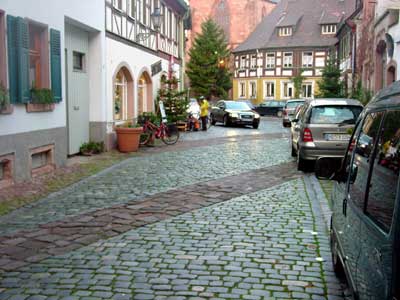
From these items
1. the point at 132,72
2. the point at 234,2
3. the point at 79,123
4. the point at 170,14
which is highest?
the point at 234,2

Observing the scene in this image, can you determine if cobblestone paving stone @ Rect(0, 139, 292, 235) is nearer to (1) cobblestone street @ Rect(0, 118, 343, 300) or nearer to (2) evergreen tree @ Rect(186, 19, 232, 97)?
(1) cobblestone street @ Rect(0, 118, 343, 300)

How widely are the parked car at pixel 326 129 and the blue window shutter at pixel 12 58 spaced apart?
6.21 m

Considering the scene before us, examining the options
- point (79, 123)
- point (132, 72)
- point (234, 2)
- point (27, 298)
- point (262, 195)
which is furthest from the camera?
point (234, 2)

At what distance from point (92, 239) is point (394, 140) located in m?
4.38

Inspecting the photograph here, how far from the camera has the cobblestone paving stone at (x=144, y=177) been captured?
802cm

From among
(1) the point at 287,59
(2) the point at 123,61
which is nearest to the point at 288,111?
(2) the point at 123,61

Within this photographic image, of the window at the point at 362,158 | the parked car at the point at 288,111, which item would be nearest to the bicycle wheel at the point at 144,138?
the window at the point at 362,158

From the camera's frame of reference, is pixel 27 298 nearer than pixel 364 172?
No

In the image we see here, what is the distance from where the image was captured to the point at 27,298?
15.0 ft

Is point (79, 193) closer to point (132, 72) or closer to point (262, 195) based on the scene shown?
point (262, 195)

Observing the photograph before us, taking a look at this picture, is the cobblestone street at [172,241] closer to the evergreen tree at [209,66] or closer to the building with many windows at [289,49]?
the evergreen tree at [209,66]

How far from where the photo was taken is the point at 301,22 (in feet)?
209

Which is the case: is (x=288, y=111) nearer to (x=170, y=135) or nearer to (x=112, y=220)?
(x=170, y=135)

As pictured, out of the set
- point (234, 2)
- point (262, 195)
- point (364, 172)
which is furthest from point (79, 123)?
point (234, 2)
